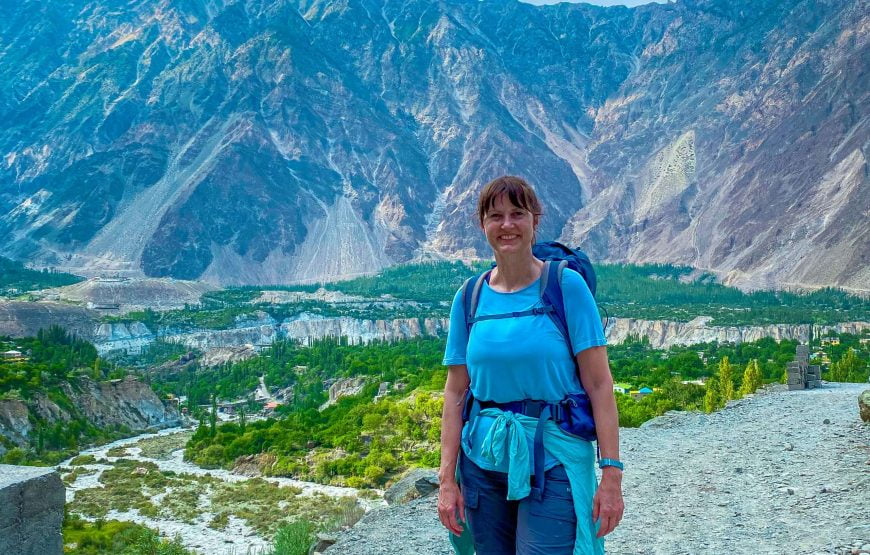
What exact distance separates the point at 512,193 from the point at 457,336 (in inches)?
34.7

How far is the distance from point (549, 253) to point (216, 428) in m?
46.1

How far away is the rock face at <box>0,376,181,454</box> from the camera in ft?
137

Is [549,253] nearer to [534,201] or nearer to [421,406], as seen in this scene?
[534,201]

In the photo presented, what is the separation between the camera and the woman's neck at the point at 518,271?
15.0 feet

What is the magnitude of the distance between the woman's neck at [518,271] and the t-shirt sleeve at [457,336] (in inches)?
10.0

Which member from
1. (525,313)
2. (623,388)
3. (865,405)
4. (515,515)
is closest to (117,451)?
(623,388)

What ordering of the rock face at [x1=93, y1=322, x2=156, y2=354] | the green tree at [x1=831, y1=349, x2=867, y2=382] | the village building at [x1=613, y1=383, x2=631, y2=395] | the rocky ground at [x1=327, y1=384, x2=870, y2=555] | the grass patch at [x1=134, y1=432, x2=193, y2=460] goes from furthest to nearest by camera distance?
the rock face at [x1=93, y1=322, x2=156, y2=354]
the grass patch at [x1=134, y1=432, x2=193, y2=460]
the village building at [x1=613, y1=383, x2=631, y2=395]
the green tree at [x1=831, y1=349, x2=867, y2=382]
the rocky ground at [x1=327, y1=384, x2=870, y2=555]

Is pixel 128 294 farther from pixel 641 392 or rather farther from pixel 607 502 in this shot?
pixel 607 502

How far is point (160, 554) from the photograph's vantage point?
1728 cm

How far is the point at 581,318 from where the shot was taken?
14.2 ft

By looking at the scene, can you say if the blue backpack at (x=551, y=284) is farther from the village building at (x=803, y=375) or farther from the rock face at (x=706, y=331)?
the rock face at (x=706, y=331)

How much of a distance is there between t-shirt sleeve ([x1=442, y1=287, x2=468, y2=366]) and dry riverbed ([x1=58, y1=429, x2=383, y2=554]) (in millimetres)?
16607

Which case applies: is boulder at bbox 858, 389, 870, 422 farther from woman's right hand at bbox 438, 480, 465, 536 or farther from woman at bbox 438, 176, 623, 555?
woman's right hand at bbox 438, 480, 465, 536

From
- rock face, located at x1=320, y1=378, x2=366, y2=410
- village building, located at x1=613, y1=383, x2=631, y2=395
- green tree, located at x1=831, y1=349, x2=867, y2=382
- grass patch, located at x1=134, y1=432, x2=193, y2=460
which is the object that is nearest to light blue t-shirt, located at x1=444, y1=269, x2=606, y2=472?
village building, located at x1=613, y1=383, x2=631, y2=395
